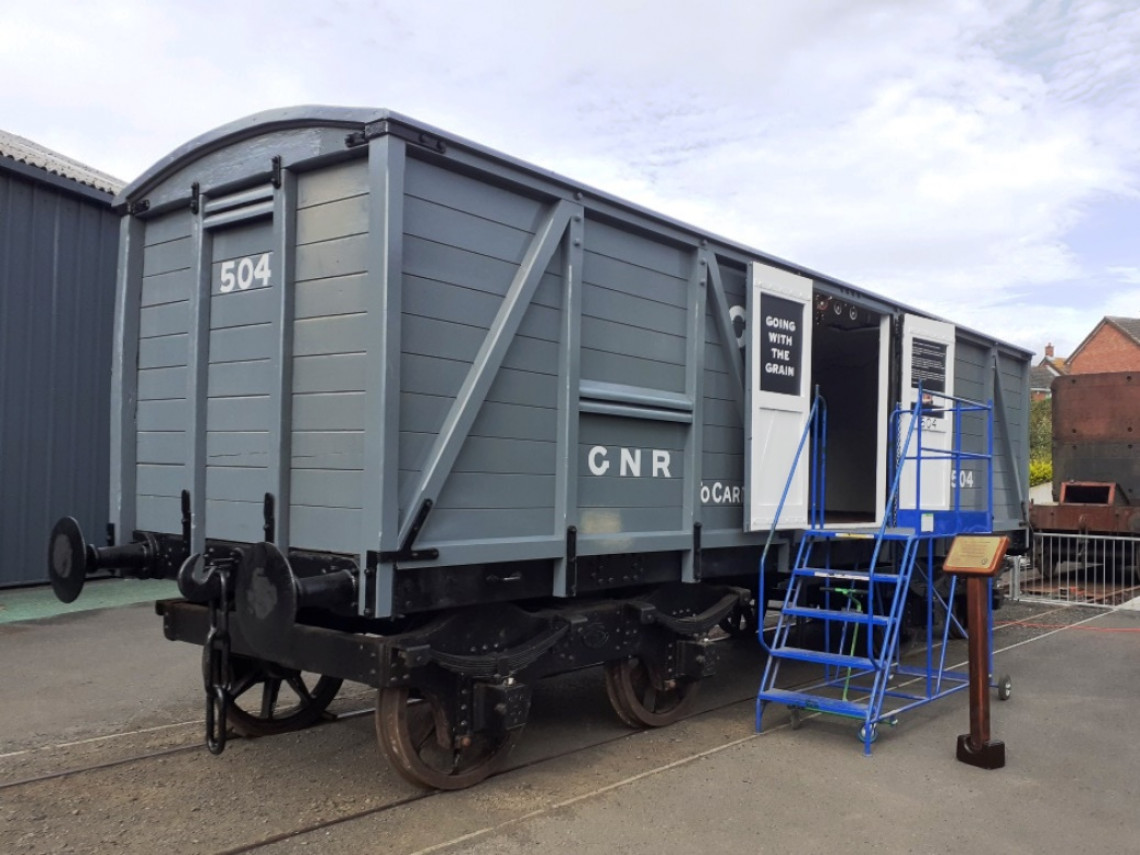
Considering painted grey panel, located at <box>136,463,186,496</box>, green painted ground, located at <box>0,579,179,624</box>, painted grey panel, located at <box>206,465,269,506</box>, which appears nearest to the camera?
painted grey panel, located at <box>206,465,269,506</box>

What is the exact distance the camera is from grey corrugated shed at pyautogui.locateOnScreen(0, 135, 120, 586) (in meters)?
10.4

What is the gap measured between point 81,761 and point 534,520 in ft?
9.18

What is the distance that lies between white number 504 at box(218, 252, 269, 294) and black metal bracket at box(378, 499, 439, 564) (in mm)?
1409

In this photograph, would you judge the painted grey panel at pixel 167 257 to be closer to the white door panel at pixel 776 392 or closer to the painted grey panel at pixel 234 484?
the painted grey panel at pixel 234 484

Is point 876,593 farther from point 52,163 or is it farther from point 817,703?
point 52,163

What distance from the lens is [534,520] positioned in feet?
15.2

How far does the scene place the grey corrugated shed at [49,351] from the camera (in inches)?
409

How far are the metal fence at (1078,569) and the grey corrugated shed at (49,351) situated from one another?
1147 centimetres

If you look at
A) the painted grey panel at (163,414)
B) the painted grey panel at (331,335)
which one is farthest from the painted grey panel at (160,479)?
the painted grey panel at (331,335)

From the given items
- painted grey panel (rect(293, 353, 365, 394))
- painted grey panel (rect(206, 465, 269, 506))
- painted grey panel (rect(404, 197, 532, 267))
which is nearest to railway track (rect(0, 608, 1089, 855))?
painted grey panel (rect(206, 465, 269, 506))

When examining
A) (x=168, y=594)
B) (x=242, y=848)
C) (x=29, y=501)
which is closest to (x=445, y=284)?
(x=242, y=848)

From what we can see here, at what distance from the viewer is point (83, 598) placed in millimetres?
10406

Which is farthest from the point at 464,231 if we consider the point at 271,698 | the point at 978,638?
the point at 978,638

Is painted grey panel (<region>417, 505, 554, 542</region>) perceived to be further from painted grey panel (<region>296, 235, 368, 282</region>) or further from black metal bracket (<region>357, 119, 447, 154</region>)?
black metal bracket (<region>357, 119, 447, 154</region>)
